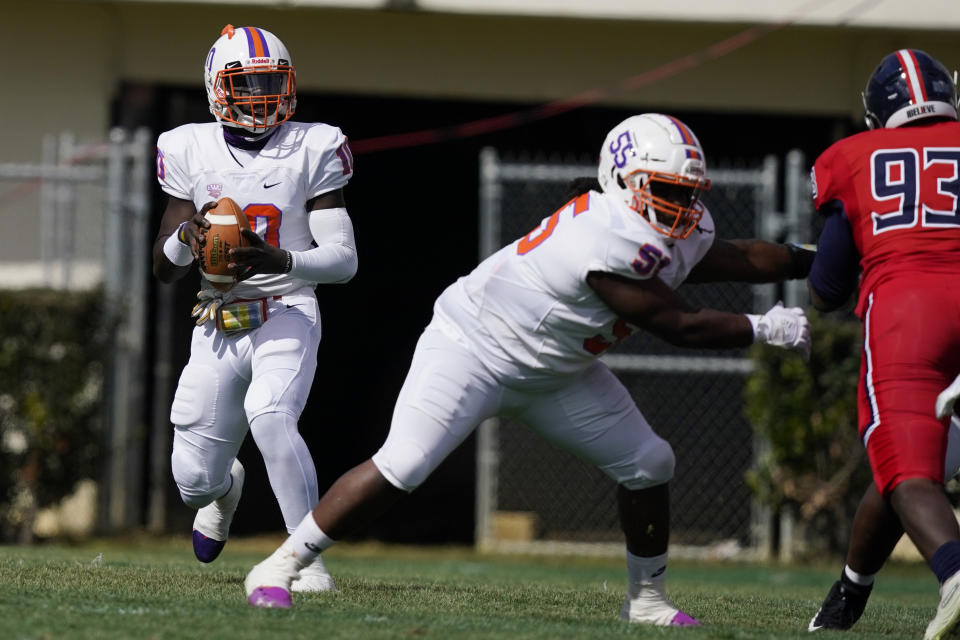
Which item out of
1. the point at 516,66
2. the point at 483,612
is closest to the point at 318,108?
the point at 516,66

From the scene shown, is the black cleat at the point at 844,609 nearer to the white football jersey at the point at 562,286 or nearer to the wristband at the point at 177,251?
the white football jersey at the point at 562,286

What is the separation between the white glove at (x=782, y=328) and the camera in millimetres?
4289

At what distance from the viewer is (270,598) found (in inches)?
172

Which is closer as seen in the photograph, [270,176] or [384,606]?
[384,606]

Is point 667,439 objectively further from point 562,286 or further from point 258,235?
point 562,286

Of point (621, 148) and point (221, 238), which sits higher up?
point (621, 148)

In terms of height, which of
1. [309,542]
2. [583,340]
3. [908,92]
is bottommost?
[309,542]

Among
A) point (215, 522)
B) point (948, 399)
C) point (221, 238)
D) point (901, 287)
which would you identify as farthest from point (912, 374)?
point (215, 522)

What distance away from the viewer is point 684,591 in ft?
20.7

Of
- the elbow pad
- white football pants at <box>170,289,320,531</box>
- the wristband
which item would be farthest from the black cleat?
the wristband

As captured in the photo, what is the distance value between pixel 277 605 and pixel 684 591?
2.52 metres

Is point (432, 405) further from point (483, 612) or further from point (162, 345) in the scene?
point (162, 345)

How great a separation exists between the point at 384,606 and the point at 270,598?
0.59 metres

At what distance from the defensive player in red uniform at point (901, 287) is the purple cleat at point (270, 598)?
182cm
